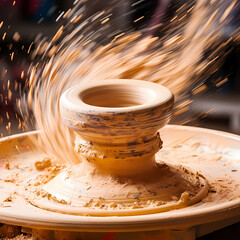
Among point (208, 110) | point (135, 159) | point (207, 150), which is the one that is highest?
point (135, 159)

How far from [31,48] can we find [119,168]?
2527 mm

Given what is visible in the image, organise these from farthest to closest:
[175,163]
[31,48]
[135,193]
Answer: [31,48] → [175,163] → [135,193]

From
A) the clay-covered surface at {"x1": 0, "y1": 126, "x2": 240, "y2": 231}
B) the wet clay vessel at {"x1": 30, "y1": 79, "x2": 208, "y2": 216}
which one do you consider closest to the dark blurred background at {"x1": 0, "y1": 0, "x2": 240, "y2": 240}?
the clay-covered surface at {"x1": 0, "y1": 126, "x2": 240, "y2": 231}

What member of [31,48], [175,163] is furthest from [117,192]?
[31,48]

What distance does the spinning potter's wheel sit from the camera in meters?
1.27

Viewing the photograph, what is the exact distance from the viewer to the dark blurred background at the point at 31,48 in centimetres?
340

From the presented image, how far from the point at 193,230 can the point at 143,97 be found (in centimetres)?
47

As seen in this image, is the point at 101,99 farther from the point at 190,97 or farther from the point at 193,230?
the point at 190,97

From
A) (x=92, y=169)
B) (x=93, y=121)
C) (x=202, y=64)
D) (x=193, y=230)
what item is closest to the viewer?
(x=193, y=230)

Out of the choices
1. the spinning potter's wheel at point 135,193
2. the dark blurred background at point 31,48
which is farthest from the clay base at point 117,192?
the dark blurred background at point 31,48

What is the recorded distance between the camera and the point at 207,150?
2.00 m

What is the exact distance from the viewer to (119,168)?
154 cm

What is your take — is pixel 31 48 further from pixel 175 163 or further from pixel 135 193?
pixel 135 193

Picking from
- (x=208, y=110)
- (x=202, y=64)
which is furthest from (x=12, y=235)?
(x=208, y=110)
